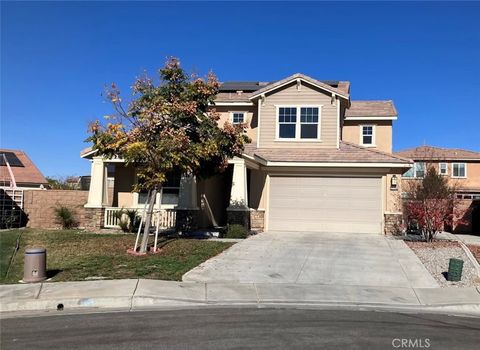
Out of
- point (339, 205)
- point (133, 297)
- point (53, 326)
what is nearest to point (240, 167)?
point (339, 205)

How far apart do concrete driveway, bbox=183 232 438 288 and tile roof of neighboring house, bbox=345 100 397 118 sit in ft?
37.3

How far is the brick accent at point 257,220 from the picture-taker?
70.5ft

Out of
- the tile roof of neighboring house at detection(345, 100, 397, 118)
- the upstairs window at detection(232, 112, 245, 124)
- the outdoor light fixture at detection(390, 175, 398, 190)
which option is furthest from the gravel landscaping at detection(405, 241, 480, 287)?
the tile roof of neighboring house at detection(345, 100, 397, 118)

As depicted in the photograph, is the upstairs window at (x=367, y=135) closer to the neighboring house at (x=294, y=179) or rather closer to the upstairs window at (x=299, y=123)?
the neighboring house at (x=294, y=179)

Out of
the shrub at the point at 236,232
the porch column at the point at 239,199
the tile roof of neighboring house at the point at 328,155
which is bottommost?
the shrub at the point at 236,232

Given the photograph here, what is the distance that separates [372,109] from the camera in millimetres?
28797

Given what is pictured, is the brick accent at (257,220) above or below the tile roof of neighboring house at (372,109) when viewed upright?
below

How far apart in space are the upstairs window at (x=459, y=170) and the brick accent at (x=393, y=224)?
27.4 m

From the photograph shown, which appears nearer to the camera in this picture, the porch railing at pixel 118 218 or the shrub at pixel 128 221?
the shrub at pixel 128 221

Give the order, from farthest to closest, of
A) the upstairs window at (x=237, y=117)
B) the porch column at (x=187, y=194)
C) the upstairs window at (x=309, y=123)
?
1. the upstairs window at (x=237, y=117)
2. the upstairs window at (x=309, y=123)
3. the porch column at (x=187, y=194)

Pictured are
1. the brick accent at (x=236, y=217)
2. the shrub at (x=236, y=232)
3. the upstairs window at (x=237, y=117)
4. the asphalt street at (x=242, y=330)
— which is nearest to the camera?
the asphalt street at (x=242, y=330)

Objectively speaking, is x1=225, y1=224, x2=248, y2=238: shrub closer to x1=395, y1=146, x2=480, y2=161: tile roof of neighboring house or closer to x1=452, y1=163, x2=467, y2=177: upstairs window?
x1=395, y1=146, x2=480, y2=161: tile roof of neighboring house

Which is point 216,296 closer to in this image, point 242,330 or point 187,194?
point 242,330

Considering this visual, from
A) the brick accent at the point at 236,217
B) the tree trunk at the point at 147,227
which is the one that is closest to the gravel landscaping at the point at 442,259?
the brick accent at the point at 236,217
